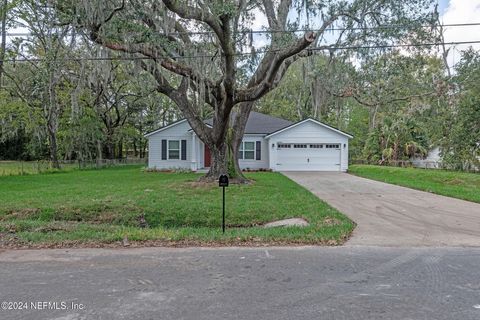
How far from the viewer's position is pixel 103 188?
500 inches

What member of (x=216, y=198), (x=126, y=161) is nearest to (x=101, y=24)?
(x=216, y=198)

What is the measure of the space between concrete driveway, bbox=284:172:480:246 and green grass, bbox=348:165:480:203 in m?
0.76

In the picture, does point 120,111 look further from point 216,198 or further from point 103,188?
point 216,198

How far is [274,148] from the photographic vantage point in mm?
21688

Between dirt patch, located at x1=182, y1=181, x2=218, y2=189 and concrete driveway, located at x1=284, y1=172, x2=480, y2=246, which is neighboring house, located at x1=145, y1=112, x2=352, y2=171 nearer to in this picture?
dirt patch, located at x1=182, y1=181, x2=218, y2=189

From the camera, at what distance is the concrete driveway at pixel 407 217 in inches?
231

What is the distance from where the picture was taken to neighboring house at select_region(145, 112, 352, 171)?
21.7 metres

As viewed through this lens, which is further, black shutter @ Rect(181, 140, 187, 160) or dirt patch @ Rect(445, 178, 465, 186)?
black shutter @ Rect(181, 140, 187, 160)

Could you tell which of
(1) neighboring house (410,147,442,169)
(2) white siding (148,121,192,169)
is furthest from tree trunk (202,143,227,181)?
(1) neighboring house (410,147,442,169)

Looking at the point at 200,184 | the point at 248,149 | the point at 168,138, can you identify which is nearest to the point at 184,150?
the point at 168,138

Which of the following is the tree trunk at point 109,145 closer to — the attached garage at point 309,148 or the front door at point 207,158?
the front door at point 207,158

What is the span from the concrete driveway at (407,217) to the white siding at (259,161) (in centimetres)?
1012

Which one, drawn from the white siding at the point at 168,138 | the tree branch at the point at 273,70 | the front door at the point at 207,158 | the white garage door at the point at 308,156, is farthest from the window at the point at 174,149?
the tree branch at the point at 273,70

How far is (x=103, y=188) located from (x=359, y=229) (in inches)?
364
